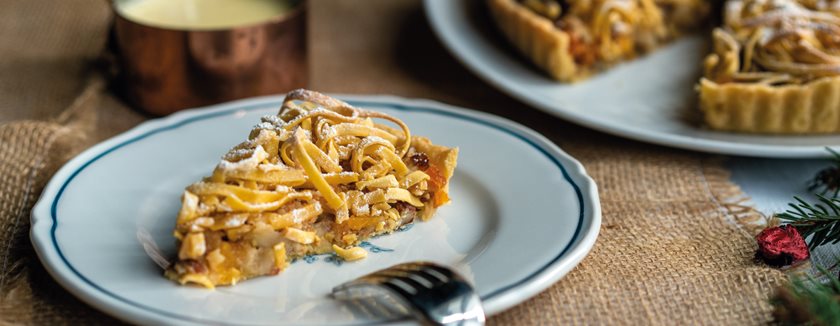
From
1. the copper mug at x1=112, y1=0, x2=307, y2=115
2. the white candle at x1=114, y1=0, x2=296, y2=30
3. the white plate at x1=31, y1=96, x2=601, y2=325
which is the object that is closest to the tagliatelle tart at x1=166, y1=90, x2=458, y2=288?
the white plate at x1=31, y1=96, x2=601, y2=325

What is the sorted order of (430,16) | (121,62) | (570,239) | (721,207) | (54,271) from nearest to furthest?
(54,271)
(570,239)
(721,207)
(121,62)
(430,16)

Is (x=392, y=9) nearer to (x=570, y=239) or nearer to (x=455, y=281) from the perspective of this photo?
(x=570, y=239)

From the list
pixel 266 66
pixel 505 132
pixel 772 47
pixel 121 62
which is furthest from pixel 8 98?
pixel 772 47

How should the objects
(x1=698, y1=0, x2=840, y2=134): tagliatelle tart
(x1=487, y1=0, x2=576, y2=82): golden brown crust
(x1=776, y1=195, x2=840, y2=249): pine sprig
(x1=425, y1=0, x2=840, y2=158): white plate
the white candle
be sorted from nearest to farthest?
1. (x1=776, y1=195, x2=840, y2=249): pine sprig
2. (x1=425, y1=0, x2=840, y2=158): white plate
3. (x1=698, y1=0, x2=840, y2=134): tagliatelle tart
4. the white candle
5. (x1=487, y1=0, x2=576, y2=82): golden brown crust

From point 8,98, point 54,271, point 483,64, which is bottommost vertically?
point 8,98

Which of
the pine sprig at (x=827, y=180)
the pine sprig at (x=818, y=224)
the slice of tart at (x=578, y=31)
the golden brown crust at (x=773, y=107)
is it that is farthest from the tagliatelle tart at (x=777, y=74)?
the pine sprig at (x=818, y=224)

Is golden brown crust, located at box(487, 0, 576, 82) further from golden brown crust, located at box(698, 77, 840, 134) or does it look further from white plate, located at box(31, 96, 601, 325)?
white plate, located at box(31, 96, 601, 325)

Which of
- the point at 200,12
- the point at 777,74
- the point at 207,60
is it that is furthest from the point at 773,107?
the point at 200,12
